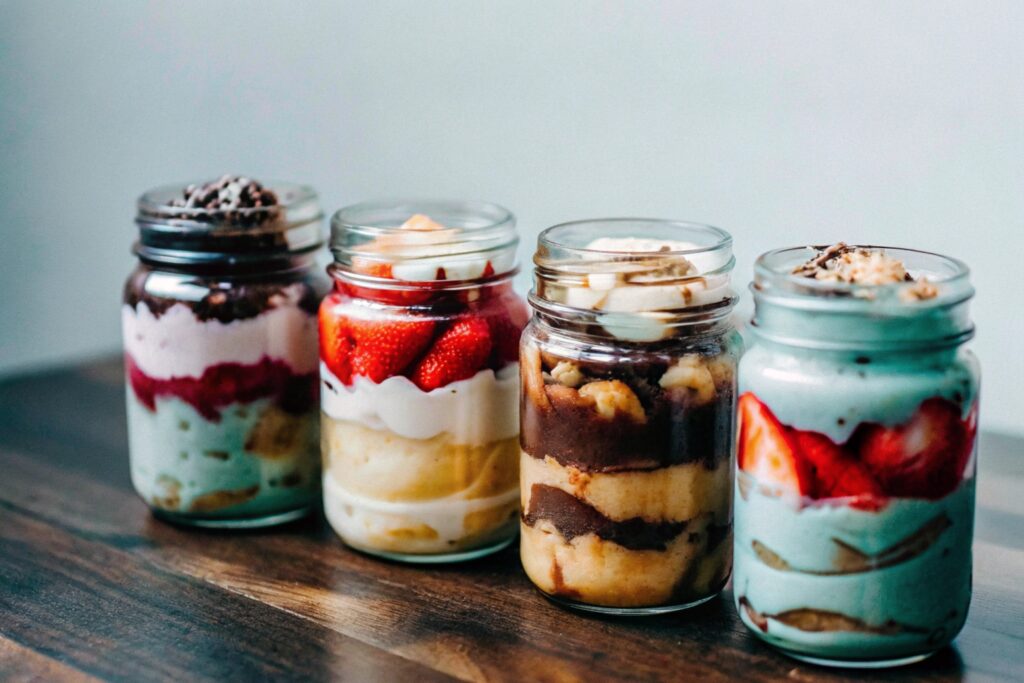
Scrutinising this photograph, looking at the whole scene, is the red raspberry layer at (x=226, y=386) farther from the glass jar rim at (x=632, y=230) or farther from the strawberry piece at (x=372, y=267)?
the glass jar rim at (x=632, y=230)

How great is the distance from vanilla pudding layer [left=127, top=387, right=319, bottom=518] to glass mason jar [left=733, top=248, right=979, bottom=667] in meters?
0.48

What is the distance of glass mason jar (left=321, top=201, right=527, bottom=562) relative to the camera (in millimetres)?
997

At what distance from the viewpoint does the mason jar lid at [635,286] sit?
88 centimetres

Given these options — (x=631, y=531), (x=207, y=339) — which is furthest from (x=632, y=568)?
(x=207, y=339)

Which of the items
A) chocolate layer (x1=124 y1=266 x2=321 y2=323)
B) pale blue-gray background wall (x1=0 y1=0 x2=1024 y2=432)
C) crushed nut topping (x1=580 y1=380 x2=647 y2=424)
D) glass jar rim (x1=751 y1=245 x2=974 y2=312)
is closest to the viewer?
glass jar rim (x1=751 y1=245 x2=974 y2=312)

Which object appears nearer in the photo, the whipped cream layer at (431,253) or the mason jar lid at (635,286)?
the mason jar lid at (635,286)

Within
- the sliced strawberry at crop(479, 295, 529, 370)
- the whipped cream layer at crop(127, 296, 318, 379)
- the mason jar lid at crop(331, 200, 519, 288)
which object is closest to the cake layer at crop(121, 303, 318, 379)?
the whipped cream layer at crop(127, 296, 318, 379)

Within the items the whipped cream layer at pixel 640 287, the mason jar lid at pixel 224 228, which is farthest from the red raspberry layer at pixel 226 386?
the whipped cream layer at pixel 640 287

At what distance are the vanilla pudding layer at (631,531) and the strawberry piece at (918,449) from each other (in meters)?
0.15

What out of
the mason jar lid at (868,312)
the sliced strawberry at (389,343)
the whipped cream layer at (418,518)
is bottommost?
the whipped cream layer at (418,518)

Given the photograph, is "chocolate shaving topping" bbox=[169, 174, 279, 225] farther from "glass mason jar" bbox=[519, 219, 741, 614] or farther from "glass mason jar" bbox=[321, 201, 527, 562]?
"glass mason jar" bbox=[519, 219, 741, 614]

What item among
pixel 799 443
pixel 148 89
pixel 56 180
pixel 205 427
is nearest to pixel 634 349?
pixel 799 443

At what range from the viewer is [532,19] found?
152 cm

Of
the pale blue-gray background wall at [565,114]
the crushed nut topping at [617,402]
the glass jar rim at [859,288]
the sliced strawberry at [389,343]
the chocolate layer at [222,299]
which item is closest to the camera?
the glass jar rim at [859,288]
